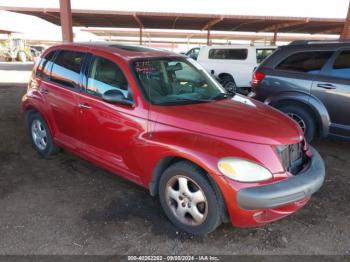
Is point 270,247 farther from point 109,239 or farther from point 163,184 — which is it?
point 109,239

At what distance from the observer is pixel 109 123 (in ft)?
11.7

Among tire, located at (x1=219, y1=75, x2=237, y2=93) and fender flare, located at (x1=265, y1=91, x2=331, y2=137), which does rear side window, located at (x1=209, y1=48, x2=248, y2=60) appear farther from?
fender flare, located at (x1=265, y1=91, x2=331, y2=137)

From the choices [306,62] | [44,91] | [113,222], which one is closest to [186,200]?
[113,222]

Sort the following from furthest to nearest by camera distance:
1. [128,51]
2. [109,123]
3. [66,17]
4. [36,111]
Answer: [66,17]
[36,111]
[128,51]
[109,123]

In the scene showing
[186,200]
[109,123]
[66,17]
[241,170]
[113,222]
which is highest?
[66,17]

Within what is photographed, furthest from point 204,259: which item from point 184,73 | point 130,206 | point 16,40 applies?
point 16,40

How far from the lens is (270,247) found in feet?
9.73

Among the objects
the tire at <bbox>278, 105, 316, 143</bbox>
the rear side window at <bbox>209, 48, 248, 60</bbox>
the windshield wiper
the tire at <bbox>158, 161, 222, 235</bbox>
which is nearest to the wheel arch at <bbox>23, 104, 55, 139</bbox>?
the tire at <bbox>158, 161, 222, 235</bbox>

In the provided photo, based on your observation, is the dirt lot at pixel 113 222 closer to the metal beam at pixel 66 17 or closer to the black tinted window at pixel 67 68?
the black tinted window at pixel 67 68

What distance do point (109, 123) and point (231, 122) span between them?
→ 1.37 metres

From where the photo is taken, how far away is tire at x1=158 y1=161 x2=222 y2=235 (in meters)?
Result: 2.87

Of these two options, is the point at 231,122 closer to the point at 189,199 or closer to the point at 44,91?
the point at 189,199

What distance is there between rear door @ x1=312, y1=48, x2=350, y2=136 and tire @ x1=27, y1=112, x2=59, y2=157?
4.25 meters

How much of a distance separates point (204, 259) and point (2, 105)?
783 cm
